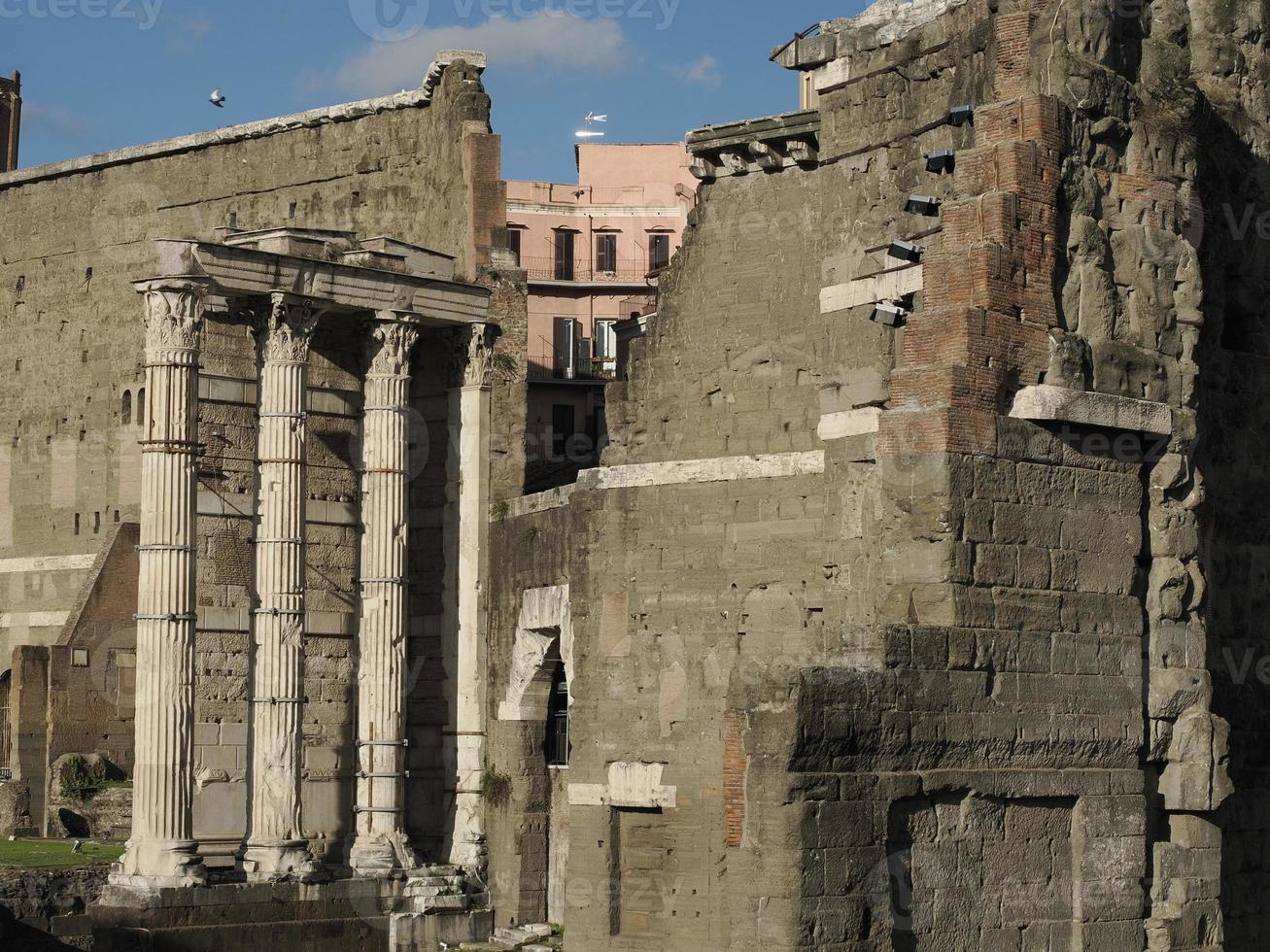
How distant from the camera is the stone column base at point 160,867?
26.3 meters

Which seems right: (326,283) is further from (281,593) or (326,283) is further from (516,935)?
(516,935)

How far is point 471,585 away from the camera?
30359mm

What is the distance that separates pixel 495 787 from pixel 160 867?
4.57 meters

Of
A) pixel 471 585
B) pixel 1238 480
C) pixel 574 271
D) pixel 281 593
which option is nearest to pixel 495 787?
pixel 471 585

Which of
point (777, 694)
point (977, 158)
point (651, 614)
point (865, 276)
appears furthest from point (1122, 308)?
point (651, 614)

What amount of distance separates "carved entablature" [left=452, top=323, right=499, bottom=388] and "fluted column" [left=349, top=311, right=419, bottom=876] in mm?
970

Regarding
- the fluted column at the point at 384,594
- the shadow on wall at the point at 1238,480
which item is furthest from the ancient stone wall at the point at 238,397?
the shadow on wall at the point at 1238,480

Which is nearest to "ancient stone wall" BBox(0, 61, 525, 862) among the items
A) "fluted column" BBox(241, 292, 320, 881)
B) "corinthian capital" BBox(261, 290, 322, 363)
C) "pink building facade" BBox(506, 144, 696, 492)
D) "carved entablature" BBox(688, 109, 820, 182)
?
"corinthian capital" BBox(261, 290, 322, 363)

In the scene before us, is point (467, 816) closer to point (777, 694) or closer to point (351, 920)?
point (351, 920)

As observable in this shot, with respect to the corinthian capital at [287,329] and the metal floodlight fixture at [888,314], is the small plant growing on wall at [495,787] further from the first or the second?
the metal floodlight fixture at [888,314]

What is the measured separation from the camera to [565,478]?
102ft

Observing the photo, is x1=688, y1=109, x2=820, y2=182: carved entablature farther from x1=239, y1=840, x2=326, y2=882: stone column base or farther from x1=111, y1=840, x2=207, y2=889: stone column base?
x1=111, y1=840, x2=207, y2=889: stone column base

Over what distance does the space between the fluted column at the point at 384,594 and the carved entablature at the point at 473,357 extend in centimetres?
97

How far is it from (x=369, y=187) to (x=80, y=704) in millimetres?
8354
